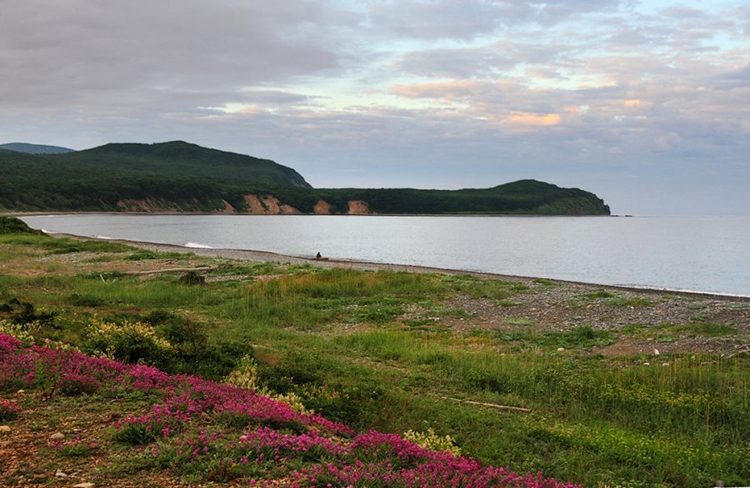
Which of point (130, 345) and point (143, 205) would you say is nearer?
point (130, 345)

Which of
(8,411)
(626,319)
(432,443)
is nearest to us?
(8,411)

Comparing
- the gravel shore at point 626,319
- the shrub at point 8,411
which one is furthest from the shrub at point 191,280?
the shrub at point 8,411

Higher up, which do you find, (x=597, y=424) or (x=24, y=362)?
(x=24, y=362)

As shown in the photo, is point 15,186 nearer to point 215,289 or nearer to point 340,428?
point 215,289

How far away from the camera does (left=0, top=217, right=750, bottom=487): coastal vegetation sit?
6.04 metres

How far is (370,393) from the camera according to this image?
1047 cm

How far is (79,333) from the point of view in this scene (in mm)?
11977

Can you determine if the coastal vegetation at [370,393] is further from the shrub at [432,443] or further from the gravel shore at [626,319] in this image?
the gravel shore at [626,319]

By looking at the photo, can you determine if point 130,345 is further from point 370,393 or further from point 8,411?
point 370,393

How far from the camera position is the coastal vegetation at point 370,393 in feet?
19.8

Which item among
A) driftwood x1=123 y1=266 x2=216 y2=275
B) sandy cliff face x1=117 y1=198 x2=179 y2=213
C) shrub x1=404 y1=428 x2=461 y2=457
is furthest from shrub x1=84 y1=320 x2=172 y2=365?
sandy cliff face x1=117 y1=198 x2=179 y2=213

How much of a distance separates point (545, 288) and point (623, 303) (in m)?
6.14

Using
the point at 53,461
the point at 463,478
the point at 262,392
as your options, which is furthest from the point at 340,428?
the point at 53,461

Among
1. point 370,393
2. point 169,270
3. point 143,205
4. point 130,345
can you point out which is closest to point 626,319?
point 370,393
